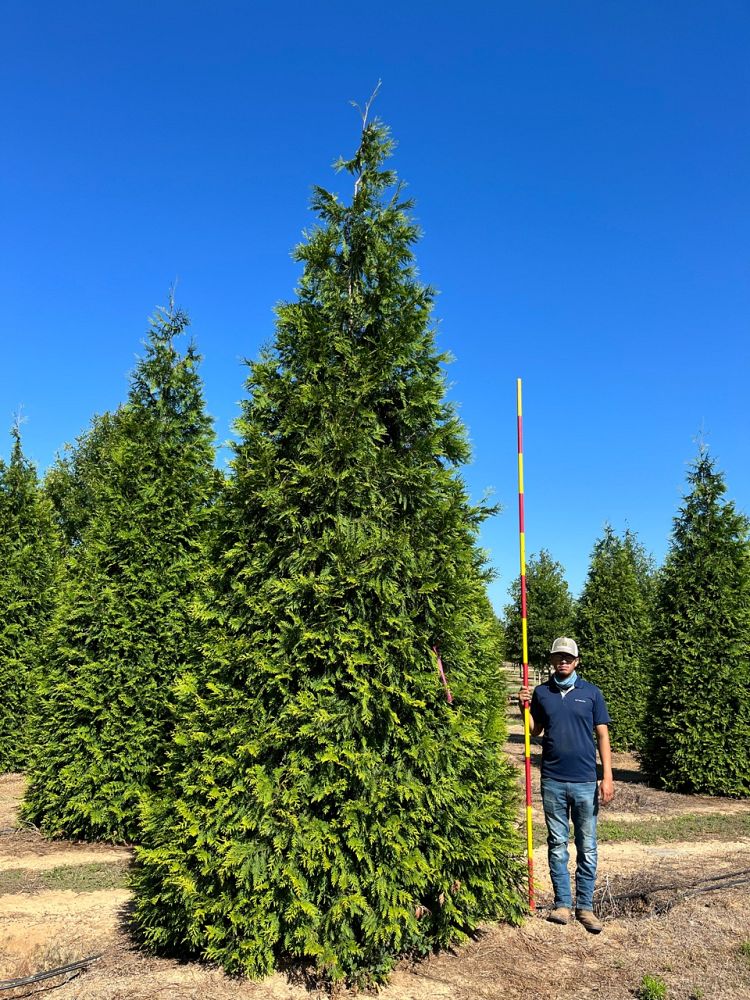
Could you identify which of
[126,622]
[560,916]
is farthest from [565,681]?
[126,622]

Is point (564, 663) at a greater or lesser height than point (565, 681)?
greater

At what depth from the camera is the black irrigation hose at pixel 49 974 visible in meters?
4.33

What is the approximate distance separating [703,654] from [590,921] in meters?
8.30

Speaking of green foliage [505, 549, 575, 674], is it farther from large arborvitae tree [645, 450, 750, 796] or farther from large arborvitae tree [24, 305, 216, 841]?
large arborvitae tree [24, 305, 216, 841]

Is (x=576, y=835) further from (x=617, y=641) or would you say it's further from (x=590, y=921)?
(x=617, y=641)

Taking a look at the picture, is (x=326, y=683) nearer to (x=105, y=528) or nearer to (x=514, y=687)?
(x=105, y=528)

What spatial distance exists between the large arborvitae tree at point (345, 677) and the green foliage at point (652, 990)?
1058 millimetres

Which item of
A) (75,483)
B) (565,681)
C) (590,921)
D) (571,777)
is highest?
(75,483)

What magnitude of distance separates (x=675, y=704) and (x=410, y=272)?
34.1ft

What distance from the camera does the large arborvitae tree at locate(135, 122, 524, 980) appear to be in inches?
176

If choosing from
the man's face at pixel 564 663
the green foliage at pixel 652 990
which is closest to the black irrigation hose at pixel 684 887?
the green foliage at pixel 652 990

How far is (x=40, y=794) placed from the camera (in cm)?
856

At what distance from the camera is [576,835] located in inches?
217

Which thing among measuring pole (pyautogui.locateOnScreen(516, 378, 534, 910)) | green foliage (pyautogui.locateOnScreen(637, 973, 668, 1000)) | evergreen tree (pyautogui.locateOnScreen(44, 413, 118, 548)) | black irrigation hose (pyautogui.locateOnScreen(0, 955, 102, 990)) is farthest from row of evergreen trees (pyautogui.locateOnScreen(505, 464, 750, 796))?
evergreen tree (pyautogui.locateOnScreen(44, 413, 118, 548))
